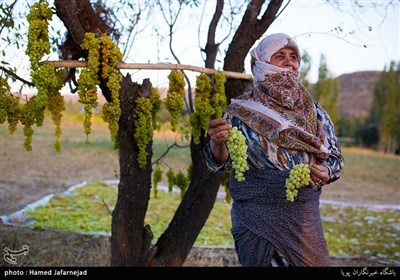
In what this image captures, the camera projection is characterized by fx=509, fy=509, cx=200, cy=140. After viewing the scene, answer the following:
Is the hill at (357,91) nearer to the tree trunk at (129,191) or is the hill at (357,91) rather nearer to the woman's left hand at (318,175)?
the tree trunk at (129,191)

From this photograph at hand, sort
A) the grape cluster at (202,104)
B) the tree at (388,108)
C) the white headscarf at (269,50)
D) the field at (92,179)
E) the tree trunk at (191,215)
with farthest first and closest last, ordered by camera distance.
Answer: the tree at (388,108)
the field at (92,179)
the tree trunk at (191,215)
the grape cluster at (202,104)
the white headscarf at (269,50)

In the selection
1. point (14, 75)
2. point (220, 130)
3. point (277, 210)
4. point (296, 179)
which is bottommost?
point (277, 210)

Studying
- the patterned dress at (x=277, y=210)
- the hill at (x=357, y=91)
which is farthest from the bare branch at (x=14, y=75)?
the hill at (x=357, y=91)

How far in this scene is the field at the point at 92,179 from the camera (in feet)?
18.4

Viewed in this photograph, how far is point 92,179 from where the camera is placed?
11.7 m

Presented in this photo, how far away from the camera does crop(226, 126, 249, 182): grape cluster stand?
2.55m

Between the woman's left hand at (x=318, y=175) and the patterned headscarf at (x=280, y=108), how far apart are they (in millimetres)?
98

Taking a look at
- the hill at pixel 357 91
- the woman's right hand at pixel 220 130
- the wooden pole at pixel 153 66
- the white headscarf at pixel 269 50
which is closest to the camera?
the woman's right hand at pixel 220 130

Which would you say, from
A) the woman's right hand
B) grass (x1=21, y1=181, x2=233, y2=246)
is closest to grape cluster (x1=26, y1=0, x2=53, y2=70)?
the woman's right hand

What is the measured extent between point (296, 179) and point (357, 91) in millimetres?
98071

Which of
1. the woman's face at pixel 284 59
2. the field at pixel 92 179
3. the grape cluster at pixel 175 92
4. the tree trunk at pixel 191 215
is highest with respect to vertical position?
the woman's face at pixel 284 59

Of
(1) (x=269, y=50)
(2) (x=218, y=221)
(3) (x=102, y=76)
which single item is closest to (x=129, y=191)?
(3) (x=102, y=76)

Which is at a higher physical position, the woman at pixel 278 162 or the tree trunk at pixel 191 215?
the woman at pixel 278 162

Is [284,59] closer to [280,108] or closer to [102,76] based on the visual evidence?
[280,108]
